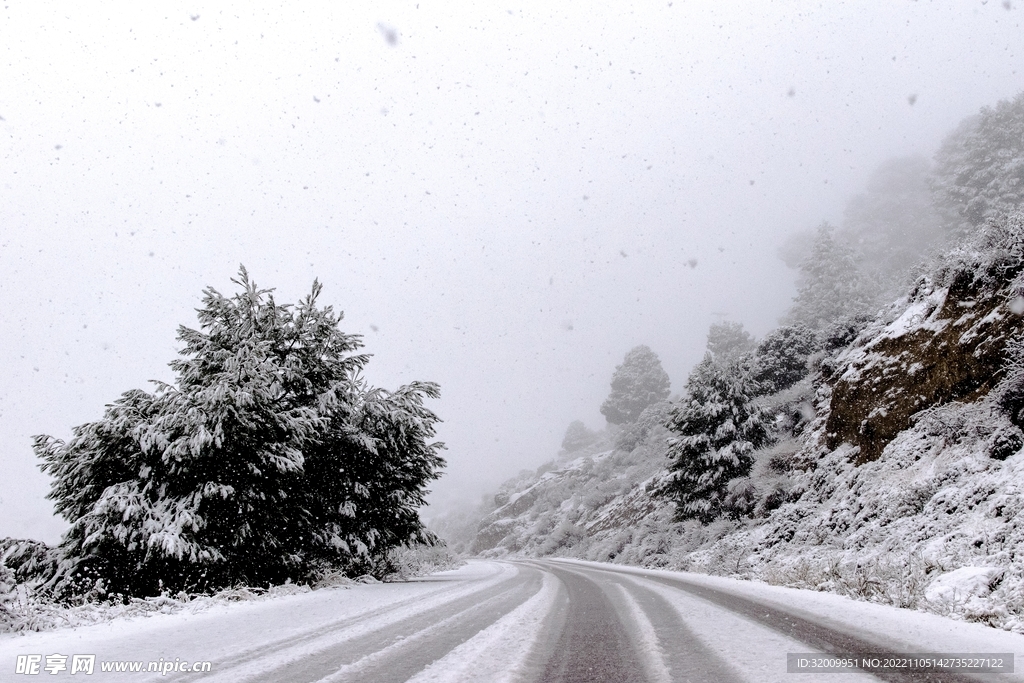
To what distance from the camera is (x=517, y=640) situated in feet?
16.7

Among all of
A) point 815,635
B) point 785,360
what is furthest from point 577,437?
point 815,635

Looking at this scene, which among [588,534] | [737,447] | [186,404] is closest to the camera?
[186,404]

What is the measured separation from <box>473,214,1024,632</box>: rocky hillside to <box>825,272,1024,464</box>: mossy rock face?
5 cm

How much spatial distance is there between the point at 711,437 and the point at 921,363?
727 cm

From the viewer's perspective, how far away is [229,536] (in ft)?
37.0

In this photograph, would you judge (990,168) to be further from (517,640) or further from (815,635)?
(517,640)

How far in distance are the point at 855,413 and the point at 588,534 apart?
79.4 ft

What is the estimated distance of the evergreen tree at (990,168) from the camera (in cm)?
3934

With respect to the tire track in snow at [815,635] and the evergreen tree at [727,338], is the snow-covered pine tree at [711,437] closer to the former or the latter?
the tire track in snow at [815,635]

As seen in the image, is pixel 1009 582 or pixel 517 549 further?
pixel 517 549

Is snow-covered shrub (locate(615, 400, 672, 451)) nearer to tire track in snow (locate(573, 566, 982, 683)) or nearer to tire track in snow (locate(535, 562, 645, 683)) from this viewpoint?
tire track in snow (locate(573, 566, 982, 683))

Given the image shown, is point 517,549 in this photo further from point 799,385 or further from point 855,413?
point 855,413

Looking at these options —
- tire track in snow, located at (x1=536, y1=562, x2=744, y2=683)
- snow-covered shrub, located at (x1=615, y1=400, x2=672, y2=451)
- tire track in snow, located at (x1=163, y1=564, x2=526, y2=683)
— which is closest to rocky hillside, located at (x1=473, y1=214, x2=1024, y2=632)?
tire track in snow, located at (x1=536, y1=562, x2=744, y2=683)

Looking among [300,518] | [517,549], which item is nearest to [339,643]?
[300,518]
